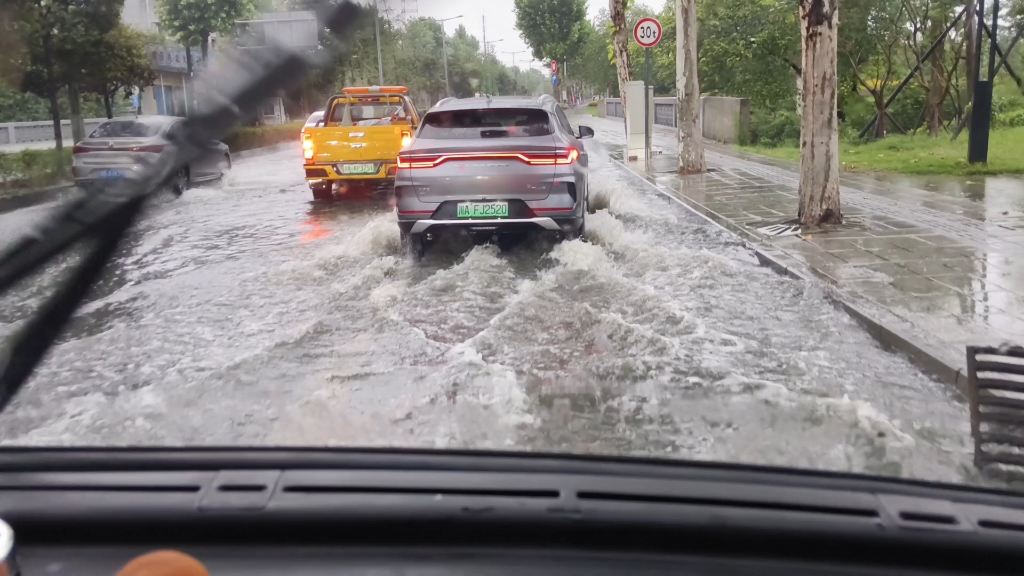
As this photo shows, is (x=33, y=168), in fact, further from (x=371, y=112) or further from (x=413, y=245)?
(x=371, y=112)

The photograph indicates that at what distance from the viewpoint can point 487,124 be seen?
9.02 metres

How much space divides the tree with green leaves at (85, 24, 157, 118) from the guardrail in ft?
0.83

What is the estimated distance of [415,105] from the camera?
16.5 m

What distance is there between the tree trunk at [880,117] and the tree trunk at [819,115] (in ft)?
46.5

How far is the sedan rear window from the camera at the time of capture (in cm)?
213

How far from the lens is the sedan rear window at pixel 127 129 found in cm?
213

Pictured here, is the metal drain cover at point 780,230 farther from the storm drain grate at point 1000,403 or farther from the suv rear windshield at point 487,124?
the storm drain grate at point 1000,403

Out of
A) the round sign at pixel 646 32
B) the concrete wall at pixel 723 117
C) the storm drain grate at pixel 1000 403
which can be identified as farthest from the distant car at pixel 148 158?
the concrete wall at pixel 723 117

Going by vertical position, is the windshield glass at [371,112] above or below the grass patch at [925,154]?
above

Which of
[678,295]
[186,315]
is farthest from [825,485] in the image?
[186,315]

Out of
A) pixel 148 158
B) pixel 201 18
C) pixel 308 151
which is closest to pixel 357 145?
pixel 308 151

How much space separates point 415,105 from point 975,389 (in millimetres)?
13971

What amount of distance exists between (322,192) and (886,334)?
1164 cm

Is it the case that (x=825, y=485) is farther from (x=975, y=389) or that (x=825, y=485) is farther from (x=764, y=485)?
(x=975, y=389)
